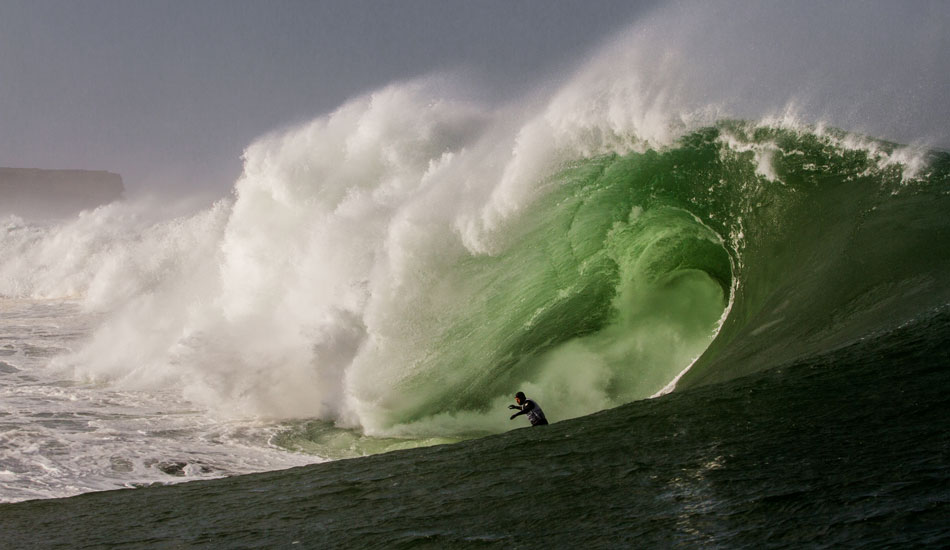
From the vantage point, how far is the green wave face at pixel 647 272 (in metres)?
7.33

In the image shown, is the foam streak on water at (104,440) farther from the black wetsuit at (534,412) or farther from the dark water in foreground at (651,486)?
the black wetsuit at (534,412)

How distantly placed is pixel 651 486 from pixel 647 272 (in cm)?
515

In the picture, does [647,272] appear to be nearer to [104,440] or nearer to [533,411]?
[533,411]

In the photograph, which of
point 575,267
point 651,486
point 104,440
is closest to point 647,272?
point 575,267

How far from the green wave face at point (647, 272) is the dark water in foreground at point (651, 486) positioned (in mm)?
1832

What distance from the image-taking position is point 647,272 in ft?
29.1

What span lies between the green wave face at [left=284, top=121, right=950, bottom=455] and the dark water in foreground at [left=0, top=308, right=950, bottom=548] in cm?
183

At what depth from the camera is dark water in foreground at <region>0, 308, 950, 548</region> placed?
3.30m

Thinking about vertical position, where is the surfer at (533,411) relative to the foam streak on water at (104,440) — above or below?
below

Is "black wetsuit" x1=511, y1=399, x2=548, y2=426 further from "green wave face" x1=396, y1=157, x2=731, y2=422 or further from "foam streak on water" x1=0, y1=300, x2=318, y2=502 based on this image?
"foam streak on water" x1=0, y1=300, x2=318, y2=502

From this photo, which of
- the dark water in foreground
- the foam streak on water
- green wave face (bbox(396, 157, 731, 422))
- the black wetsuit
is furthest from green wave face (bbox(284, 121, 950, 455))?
the dark water in foreground

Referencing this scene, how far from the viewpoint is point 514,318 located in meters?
8.60

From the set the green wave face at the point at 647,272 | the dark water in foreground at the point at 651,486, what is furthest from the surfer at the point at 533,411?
the green wave face at the point at 647,272

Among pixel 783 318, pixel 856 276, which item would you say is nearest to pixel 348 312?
pixel 783 318
